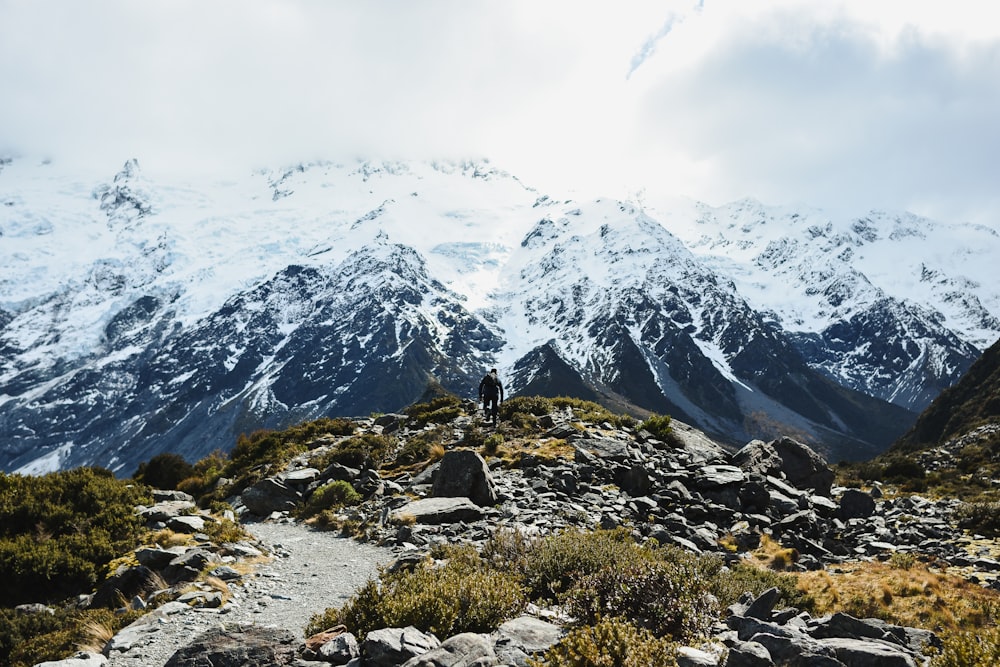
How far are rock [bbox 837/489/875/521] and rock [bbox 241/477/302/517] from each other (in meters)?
21.1

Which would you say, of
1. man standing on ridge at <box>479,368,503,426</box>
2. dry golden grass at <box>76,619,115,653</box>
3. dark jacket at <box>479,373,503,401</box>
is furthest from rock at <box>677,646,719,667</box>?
dark jacket at <box>479,373,503,401</box>

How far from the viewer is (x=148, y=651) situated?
1000 cm

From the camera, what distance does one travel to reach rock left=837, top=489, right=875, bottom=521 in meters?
23.1

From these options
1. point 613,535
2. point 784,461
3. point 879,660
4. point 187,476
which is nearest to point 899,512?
point 784,461

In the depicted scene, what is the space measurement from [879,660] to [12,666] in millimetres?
13653

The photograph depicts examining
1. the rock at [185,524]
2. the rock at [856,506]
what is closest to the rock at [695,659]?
the rock at [185,524]

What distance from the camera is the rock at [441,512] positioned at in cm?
1878

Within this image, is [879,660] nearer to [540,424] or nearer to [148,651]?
[148,651]

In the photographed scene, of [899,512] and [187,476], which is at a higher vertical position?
[899,512]

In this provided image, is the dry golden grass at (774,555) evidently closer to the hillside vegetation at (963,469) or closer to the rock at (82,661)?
the hillside vegetation at (963,469)

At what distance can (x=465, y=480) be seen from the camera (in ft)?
68.8

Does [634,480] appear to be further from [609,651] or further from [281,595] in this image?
[609,651]

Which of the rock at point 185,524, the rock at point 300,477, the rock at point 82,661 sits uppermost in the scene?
the rock at point 82,661

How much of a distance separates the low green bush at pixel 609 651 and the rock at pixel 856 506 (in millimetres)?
19454
